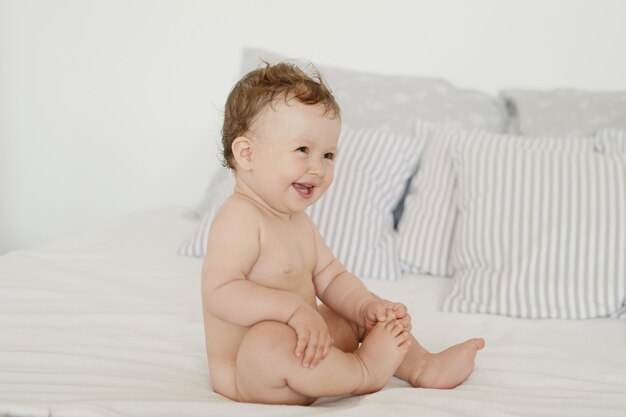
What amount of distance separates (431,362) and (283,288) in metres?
0.26

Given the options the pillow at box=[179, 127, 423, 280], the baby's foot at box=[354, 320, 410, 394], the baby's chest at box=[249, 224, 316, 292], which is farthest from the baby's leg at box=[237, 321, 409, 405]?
the pillow at box=[179, 127, 423, 280]

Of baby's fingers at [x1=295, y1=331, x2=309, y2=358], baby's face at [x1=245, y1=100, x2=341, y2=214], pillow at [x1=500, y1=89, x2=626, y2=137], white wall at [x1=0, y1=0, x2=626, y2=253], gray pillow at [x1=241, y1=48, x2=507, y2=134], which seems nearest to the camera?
baby's fingers at [x1=295, y1=331, x2=309, y2=358]

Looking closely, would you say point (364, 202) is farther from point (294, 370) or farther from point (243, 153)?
point (294, 370)

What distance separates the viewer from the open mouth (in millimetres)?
1176

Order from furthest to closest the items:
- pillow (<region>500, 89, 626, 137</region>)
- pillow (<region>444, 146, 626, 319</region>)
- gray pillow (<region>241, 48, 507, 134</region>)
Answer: gray pillow (<region>241, 48, 507, 134</region>) → pillow (<region>500, 89, 626, 137</region>) → pillow (<region>444, 146, 626, 319</region>)

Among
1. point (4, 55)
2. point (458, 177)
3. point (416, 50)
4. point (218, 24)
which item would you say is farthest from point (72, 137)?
point (458, 177)

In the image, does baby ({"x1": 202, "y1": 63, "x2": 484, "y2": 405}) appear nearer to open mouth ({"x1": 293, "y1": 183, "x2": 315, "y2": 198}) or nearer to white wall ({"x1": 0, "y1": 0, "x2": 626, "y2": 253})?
open mouth ({"x1": 293, "y1": 183, "x2": 315, "y2": 198})

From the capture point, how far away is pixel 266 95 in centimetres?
115

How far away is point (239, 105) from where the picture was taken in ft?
3.90

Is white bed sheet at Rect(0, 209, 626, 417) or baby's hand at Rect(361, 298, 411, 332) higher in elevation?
baby's hand at Rect(361, 298, 411, 332)

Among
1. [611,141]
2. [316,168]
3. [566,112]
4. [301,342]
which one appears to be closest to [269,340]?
[301,342]

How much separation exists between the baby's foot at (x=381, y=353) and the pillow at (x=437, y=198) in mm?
733

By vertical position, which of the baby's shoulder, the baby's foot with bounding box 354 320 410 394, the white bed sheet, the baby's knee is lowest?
the white bed sheet

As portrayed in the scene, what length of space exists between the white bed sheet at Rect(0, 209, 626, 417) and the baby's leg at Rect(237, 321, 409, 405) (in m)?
0.03
